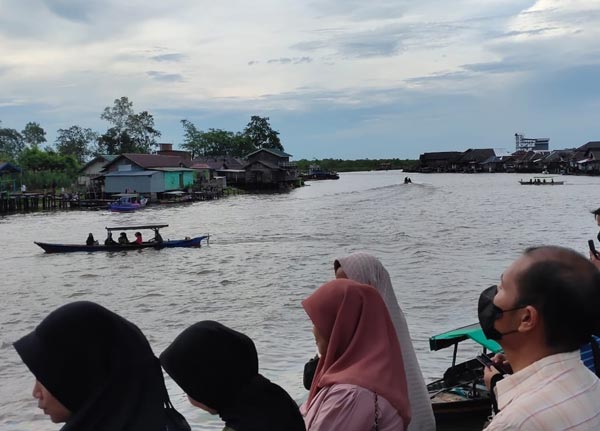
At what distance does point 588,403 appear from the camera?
62.4 inches

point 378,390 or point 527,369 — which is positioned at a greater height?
point 527,369

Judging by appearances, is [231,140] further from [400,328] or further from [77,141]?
[400,328]

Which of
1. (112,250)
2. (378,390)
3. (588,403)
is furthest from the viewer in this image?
(112,250)

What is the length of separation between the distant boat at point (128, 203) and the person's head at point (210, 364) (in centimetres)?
4066

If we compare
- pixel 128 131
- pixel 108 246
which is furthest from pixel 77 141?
pixel 108 246

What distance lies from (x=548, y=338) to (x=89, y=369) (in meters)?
1.30

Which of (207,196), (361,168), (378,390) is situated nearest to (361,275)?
(378,390)

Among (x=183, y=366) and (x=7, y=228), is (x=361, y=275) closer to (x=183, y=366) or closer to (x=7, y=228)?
(x=183, y=366)

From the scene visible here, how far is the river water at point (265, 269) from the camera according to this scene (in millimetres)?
9825

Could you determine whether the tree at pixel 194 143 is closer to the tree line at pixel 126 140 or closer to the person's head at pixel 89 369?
the tree line at pixel 126 140

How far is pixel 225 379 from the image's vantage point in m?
1.89

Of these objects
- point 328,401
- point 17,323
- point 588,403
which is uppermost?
point 588,403

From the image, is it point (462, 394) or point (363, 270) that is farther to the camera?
point (462, 394)

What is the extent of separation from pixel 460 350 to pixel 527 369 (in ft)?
25.0
